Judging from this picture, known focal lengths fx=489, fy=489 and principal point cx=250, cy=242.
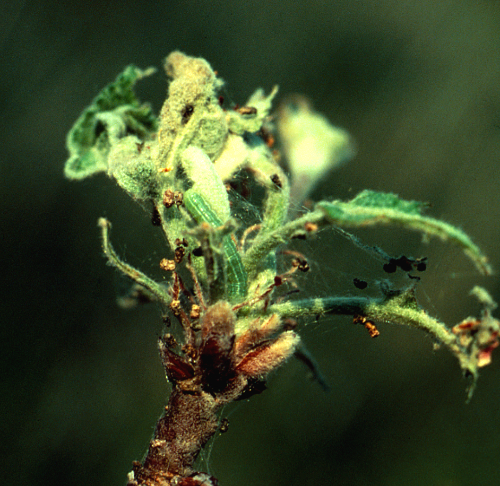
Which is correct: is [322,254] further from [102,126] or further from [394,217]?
[394,217]

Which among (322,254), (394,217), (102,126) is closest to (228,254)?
(394,217)

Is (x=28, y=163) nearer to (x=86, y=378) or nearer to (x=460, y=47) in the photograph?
(x=86, y=378)

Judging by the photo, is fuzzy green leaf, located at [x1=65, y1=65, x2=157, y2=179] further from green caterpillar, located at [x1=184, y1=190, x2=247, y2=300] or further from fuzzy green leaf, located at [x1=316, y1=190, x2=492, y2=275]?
A: fuzzy green leaf, located at [x1=316, y1=190, x2=492, y2=275]

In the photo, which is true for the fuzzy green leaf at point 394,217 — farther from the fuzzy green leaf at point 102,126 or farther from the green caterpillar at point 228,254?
the fuzzy green leaf at point 102,126

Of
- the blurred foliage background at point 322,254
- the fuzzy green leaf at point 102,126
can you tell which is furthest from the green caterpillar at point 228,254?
the blurred foliage background at point 322,254

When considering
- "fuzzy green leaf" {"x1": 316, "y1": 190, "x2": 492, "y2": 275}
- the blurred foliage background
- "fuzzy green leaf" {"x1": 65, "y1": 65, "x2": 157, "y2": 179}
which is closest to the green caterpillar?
"fuzzy green leaf" {"x1": 316, "y1": 190, "x2": 492, "y2": 275}
